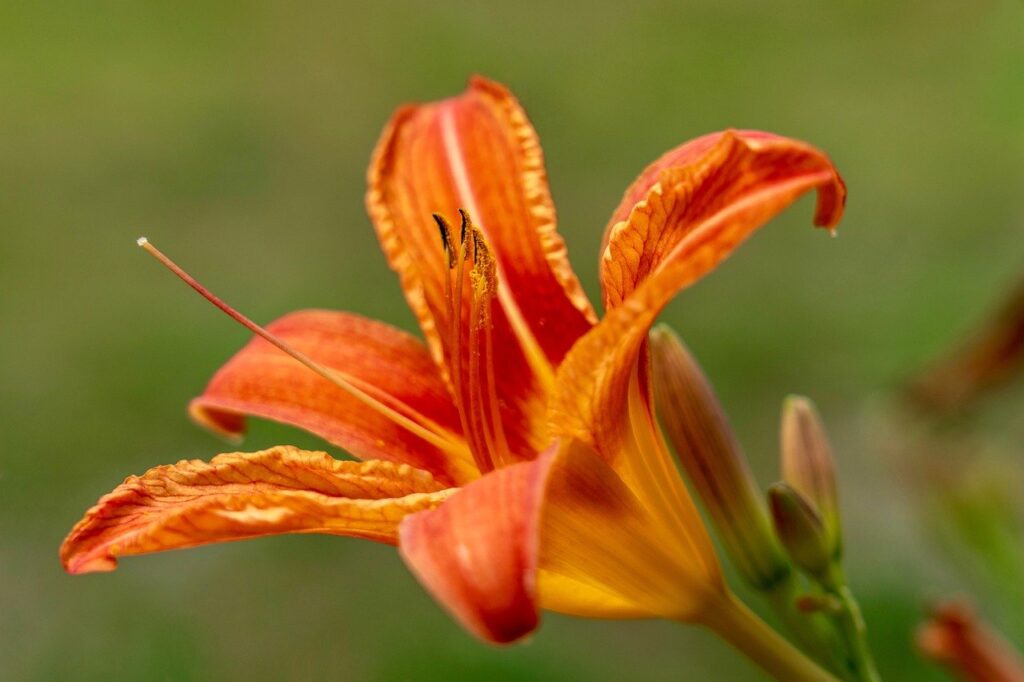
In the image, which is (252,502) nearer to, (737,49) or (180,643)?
(180,643)

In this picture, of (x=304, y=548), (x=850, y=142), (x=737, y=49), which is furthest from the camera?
(x=737, y=49)

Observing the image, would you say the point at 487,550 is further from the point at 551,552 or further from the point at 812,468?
the point at 812,468

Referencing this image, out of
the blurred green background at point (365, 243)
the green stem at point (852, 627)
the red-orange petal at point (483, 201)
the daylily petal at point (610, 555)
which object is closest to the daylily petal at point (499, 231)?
the red-orange petal at point (483, 201)

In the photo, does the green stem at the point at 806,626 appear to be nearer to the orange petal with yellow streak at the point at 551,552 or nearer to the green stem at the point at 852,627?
the green stem at the point at 852,627

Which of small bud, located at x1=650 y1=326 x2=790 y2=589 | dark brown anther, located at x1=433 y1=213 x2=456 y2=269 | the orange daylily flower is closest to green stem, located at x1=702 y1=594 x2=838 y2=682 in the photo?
the orange daylily flower

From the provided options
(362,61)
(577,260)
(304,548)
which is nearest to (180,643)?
(304,548)

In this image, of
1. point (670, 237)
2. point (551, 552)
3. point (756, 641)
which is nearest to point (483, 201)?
point (670, 237)
